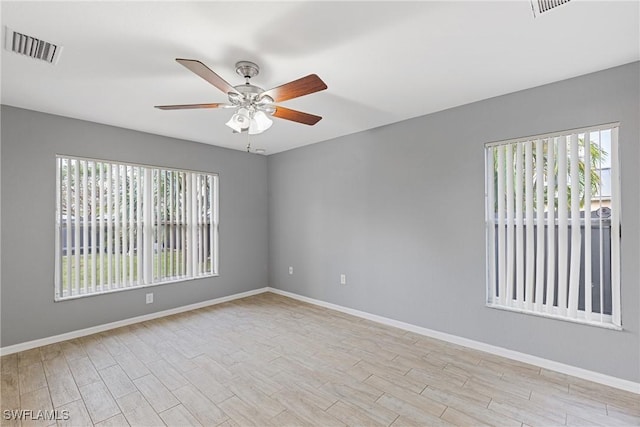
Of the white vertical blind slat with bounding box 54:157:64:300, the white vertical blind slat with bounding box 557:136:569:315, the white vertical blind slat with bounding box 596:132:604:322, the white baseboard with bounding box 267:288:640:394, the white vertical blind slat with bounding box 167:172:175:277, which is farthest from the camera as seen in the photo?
the white vertical blind slat with bounding box 167:172:175:277

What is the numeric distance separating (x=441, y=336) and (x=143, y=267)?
3.89m

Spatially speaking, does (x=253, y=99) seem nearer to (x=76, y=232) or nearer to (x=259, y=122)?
(x=259, y=122)

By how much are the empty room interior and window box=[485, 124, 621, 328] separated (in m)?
0.02

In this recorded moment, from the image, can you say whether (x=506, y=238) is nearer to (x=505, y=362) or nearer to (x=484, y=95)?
(x=505, y=362)

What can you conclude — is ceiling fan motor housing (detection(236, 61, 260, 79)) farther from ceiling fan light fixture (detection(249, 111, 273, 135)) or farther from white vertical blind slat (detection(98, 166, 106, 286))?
white vertical blind slat (detection(98, 166, 106, 286))

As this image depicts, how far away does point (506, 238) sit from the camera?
2.93m

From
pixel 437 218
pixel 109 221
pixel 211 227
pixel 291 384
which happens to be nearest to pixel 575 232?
pixel 437 218

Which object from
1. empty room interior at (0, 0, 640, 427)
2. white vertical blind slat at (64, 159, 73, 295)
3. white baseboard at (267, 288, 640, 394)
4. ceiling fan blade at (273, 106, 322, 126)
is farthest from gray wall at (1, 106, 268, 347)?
white baseboard at (267, 288, 640, 394)

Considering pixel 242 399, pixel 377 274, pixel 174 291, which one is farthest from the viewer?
pixel 174 291

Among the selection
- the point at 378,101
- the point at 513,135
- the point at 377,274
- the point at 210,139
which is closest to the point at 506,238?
the point at 513,135

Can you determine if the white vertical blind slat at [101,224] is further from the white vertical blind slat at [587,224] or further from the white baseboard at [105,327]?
the white vertical blind slat at [587,224]

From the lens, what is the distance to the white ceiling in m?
1.69

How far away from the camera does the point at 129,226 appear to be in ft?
12.7

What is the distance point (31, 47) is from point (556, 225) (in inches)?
171
